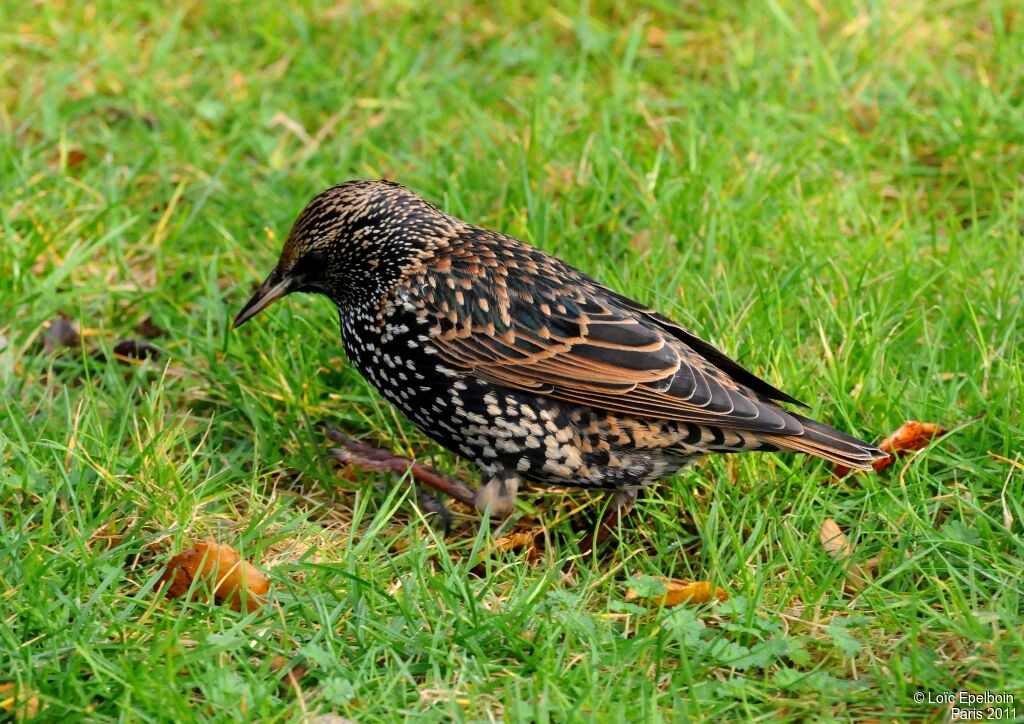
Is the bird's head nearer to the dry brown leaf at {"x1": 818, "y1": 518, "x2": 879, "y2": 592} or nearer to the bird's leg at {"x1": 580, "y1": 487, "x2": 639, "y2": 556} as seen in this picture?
the bird's leg at {"x1": 580, "y1": 487, "x2": 639, "y2": 556}

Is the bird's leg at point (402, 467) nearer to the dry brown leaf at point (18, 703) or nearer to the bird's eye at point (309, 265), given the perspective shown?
the bird's eye at point (309, 265)

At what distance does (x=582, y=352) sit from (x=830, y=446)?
2.65 feet

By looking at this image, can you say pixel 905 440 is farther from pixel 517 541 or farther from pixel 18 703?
pixel 18 703

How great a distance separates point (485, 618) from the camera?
359 centimetres

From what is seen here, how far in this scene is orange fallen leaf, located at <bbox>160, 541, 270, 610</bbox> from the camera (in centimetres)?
372

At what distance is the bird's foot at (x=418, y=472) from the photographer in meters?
4.38

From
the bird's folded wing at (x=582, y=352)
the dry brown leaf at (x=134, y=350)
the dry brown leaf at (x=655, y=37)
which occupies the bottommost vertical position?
the dry brown leaf at (x=134, y=350)

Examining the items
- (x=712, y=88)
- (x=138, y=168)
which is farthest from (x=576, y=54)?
(x=138, y=168)

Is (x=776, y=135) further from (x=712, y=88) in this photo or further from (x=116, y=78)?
(x=116, y=78)

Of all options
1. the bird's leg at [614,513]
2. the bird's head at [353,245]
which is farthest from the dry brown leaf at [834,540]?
the bird's head at [353,245]

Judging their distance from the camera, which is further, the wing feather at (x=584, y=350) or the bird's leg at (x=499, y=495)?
the bird's leg at (x=499, y=495)

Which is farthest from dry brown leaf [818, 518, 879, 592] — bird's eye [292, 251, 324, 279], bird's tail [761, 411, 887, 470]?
bird's eye [292, 251, 324, 279]

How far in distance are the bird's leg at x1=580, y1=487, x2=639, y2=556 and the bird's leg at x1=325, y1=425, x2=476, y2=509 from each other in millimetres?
400

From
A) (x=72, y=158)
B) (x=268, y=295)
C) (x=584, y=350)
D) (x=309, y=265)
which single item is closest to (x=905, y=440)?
(x=584, y=350)
